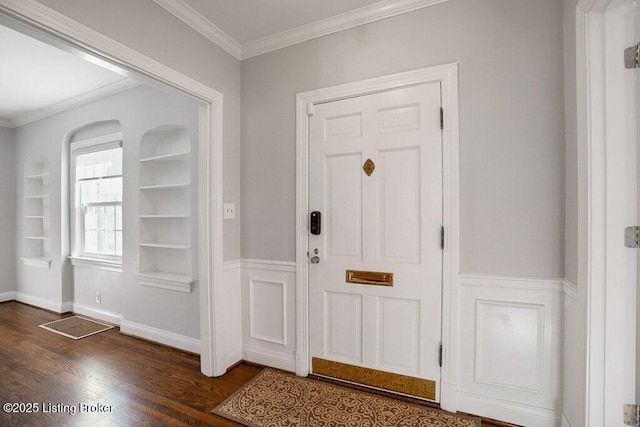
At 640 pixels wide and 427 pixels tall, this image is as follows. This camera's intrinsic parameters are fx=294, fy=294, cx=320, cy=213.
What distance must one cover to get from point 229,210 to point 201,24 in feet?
4.58

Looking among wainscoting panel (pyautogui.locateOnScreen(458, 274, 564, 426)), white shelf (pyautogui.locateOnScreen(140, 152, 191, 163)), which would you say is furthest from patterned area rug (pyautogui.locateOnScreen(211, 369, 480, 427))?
white shelf (pyautogui.locateOnScreen(140, 152, 191, 163))

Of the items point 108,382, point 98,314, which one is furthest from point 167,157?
point 98,314

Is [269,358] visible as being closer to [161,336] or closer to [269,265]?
[269,265]

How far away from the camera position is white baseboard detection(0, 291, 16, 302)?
14.5 feet

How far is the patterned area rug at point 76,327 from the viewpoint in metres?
3.17

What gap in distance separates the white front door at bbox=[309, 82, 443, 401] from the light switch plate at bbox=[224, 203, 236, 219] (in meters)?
0.69

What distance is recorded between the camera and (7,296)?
448cm

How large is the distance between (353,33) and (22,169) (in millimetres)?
5336

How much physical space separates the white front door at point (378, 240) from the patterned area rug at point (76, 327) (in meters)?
2.62

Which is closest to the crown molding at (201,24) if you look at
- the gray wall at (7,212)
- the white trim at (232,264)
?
the white trim at (232,264)

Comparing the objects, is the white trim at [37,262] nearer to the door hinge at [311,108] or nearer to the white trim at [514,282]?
the door hinge at [311,108]

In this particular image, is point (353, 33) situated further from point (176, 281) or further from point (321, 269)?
point (176, 281)

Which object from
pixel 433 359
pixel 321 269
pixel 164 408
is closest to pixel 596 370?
pixel 433 359

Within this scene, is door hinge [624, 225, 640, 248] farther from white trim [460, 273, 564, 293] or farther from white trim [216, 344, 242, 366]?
white trim [216, 344, 242, 366]
